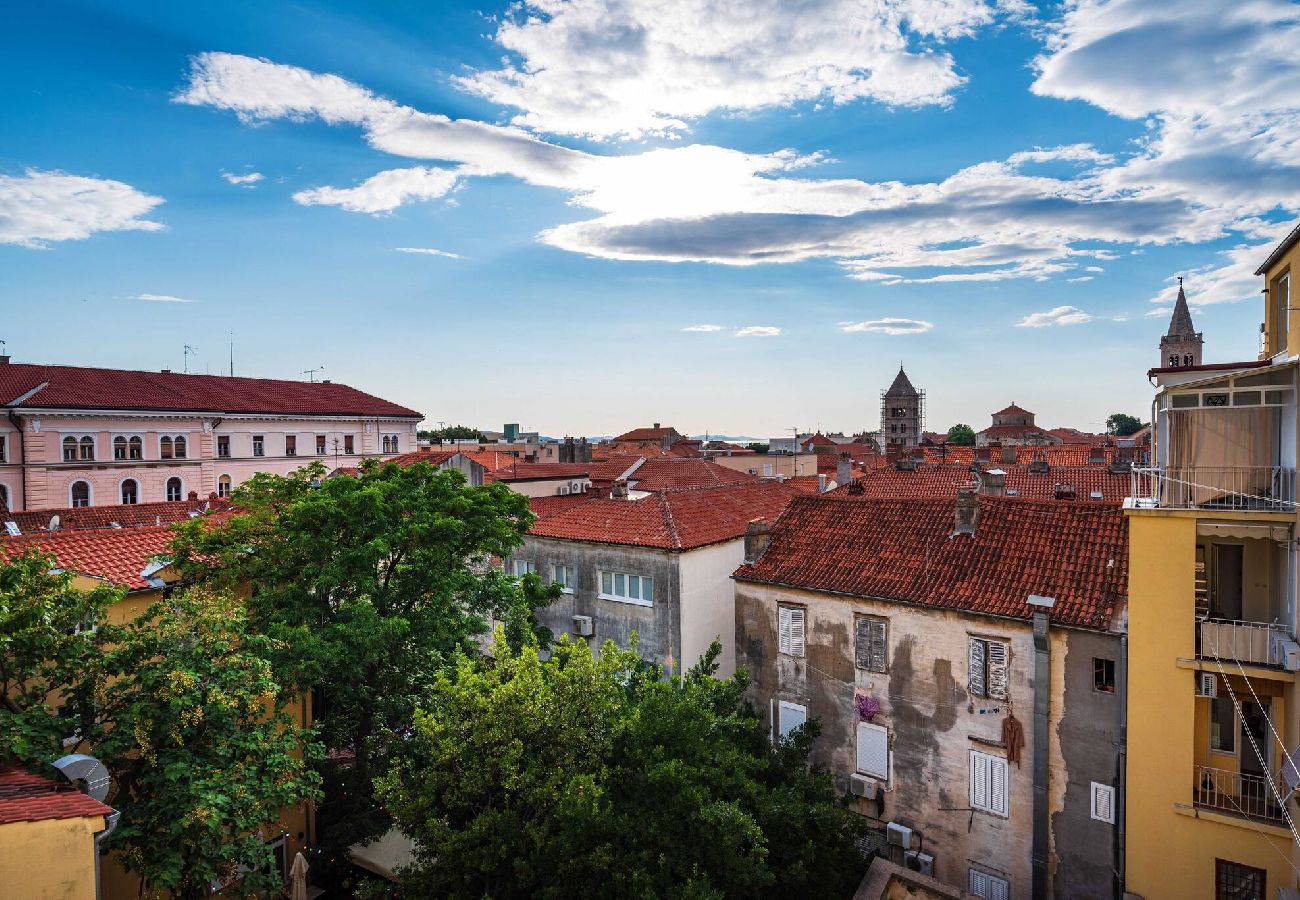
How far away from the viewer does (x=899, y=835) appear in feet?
60.1

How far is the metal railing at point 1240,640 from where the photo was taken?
1377 centimetres

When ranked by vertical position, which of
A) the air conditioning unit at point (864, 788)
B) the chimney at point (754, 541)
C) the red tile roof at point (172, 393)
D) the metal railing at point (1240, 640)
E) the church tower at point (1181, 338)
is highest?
the church tower at point (1181, 338)

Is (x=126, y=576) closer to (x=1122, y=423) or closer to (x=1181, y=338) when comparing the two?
(x=1181, y=338)

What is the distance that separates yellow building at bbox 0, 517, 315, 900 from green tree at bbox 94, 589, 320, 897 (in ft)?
3.12

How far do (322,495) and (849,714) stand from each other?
15007mm

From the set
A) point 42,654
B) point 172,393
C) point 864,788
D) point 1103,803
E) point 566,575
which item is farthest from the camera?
point 172,393

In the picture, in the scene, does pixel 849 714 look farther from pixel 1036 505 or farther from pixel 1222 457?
pixel 1222 457

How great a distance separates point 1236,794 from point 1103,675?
300cm

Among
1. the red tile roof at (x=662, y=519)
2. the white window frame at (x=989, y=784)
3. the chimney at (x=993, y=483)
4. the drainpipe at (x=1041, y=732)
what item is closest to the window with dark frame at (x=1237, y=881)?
the drainpipe at (x=1041, y=732)

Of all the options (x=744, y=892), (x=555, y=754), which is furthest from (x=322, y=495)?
(x=744, y=892)

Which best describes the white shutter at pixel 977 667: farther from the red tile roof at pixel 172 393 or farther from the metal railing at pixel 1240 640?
the red tile roof at pixel 172 393

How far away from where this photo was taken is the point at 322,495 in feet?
58.6

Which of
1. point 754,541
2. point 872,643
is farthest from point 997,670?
point 754,541

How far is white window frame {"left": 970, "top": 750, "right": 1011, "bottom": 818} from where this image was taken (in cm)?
1723
